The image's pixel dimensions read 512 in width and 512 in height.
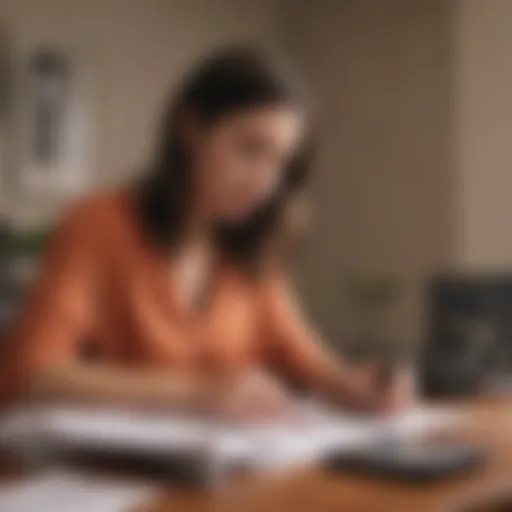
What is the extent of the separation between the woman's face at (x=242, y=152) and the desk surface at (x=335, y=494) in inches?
16.9

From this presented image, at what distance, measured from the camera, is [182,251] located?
114 centimetres

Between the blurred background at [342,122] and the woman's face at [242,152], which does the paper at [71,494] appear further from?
the blurred background at [342,122]

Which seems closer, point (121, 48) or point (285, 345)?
point (285, 345)

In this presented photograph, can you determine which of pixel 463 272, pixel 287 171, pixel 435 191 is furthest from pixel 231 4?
pixel 287 171

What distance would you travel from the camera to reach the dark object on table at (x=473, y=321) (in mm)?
1784

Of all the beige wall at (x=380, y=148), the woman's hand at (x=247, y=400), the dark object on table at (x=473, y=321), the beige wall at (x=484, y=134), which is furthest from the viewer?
the beige wall at (x=380, y=148)

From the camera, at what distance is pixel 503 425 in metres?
1.00

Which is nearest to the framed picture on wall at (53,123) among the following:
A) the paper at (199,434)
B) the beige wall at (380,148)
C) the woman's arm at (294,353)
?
the beige wall at (380,148)

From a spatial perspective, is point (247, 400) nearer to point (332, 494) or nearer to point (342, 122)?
point (332, 494)

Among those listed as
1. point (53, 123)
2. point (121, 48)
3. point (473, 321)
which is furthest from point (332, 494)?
point (121, 48)

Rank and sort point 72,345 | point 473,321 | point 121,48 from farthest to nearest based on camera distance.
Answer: point 121,48, point 473,321, point 72,345

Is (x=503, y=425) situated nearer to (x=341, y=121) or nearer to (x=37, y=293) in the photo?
(x=37, y=293)

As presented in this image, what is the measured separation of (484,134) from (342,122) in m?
0.41

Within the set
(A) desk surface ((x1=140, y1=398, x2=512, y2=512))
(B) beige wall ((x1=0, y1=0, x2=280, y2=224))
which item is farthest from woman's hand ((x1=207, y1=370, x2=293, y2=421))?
(B) beige wall ((x1=0, y1=0, x2=280, y2=224))
